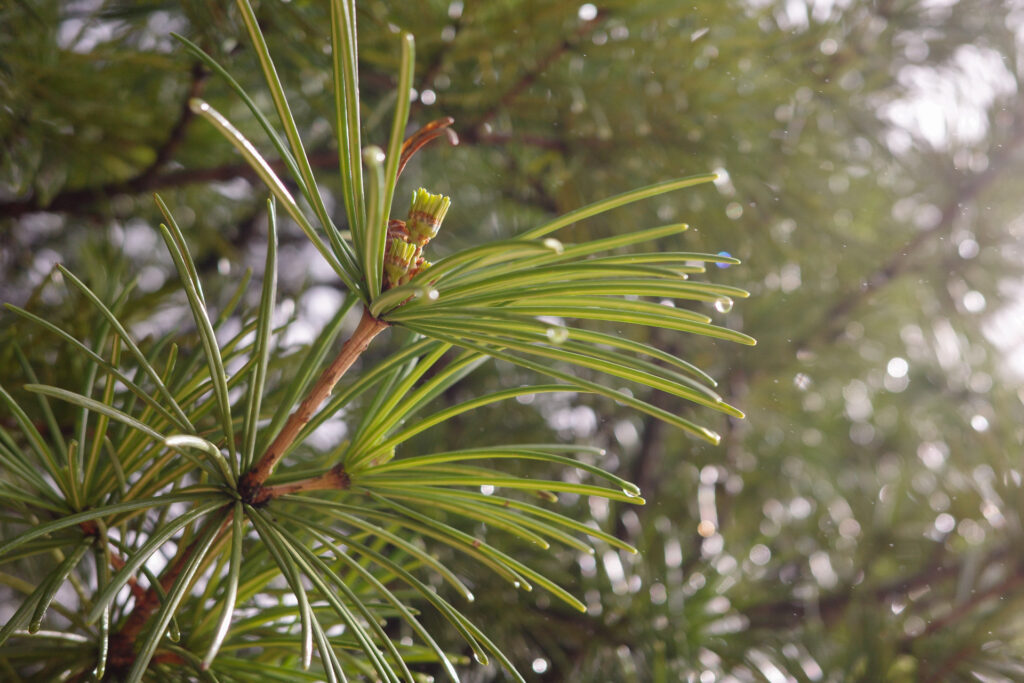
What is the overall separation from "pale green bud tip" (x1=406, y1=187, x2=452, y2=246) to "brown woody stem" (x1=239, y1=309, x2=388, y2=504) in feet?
0.08

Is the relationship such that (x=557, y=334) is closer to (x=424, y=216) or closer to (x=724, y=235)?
(x=424, y=216)

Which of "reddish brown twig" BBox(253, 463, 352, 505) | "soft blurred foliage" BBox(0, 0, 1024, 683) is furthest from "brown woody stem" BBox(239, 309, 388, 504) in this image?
"soft blurred foliage" BBox(0, 0, 1024, 683)

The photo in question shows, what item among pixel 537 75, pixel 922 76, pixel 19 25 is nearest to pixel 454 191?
pixel 537 75

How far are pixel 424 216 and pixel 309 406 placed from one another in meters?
0.06

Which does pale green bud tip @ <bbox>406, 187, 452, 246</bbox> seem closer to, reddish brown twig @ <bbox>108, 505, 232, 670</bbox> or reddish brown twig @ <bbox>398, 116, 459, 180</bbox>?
reddish brown twig @ <bbox>398, 116, 459, 180</bbox>

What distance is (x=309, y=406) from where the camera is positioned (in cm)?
20

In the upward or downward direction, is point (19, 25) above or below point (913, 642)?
above

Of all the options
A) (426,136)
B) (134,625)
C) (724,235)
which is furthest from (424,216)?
(724,235)

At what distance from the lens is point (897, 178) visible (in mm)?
592

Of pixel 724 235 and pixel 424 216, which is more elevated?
pixel 724 235

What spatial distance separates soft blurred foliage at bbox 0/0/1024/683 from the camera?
391 millimetres

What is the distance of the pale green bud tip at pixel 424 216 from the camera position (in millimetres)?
201

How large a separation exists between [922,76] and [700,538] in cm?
42

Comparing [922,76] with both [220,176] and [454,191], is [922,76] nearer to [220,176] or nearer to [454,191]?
[454,191]
